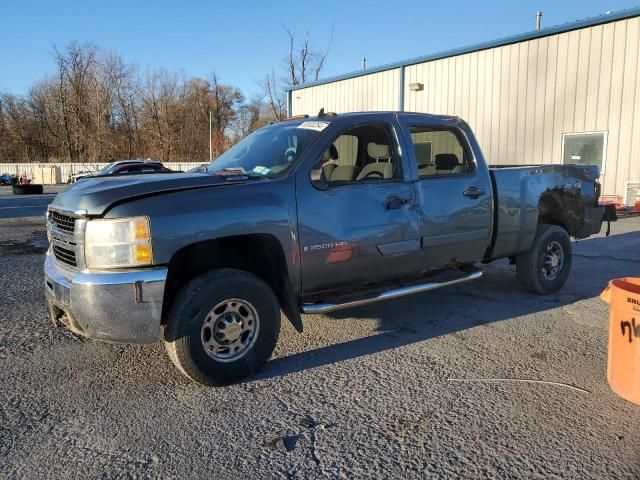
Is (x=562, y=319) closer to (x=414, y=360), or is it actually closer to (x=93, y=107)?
(x=414, y=360)

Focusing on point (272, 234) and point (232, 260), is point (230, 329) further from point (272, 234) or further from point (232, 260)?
point (272, 234)

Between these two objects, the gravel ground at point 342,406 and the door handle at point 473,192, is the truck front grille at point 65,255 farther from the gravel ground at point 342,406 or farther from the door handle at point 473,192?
the door handle at point 473,192

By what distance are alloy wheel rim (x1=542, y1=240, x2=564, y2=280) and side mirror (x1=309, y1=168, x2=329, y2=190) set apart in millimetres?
3317

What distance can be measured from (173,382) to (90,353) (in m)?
1.01

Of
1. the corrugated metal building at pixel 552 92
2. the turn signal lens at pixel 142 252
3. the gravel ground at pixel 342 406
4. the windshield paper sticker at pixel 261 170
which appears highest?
the corrugated metal building at pixel 552 92

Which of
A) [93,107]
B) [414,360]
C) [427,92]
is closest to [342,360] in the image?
[414,360]

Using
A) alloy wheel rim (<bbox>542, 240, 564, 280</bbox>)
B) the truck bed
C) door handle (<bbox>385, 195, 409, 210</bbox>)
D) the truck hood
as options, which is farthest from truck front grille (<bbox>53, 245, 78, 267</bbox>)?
alloy wheel rim (<bbox>542, 240, 564, 280</bbox>)

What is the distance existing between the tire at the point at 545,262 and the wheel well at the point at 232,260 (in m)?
3.36

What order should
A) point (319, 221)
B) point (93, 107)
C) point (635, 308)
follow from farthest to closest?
point (93, 107)
point (319, 221)
point (635, 308)

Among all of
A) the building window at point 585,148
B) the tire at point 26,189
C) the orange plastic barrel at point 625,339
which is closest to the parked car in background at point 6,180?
the tire at point 26,189

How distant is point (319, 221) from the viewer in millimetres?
3875

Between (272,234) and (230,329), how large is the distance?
74 cm

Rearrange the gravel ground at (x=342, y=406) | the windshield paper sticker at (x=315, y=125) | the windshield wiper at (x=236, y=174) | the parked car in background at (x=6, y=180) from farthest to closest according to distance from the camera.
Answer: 1. the parked car in background at (x=6, y=180)
2. the windshield paper sticker at (x=315, y=125)
3. the windshield wiper at (x=236, y=174)
4. the gravel ground at (x=342, y=406)

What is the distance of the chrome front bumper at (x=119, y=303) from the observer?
10.4 feet
